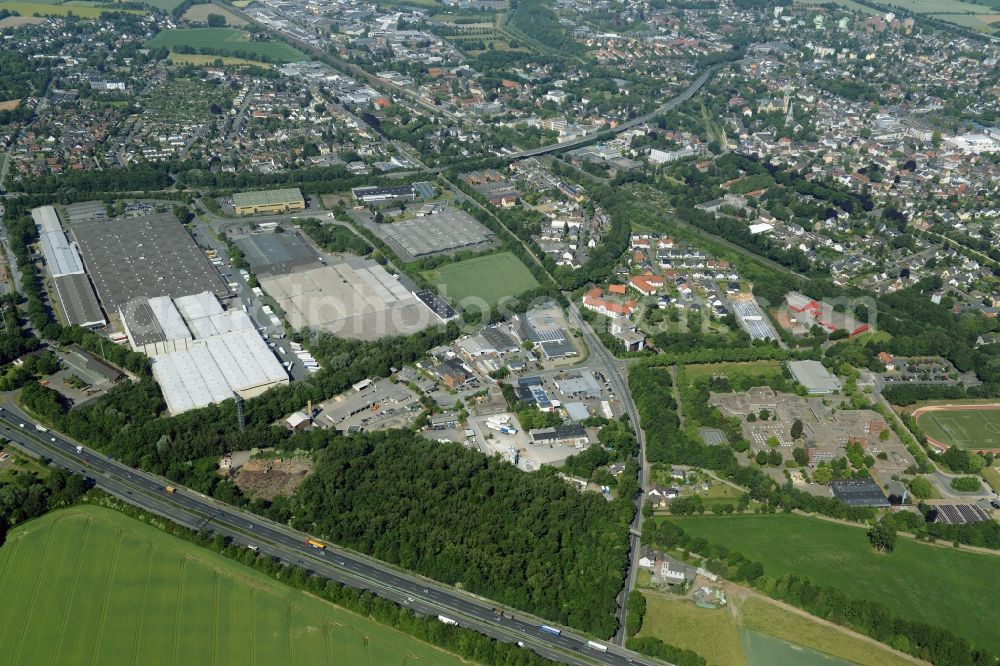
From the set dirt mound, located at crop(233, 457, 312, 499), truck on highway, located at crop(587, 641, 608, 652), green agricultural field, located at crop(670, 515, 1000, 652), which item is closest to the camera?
truck on highway, located at crop(587, 641, 608, 652)

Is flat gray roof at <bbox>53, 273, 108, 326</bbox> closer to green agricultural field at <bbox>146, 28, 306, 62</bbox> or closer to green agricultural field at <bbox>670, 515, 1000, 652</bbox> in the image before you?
green agricultural field at <bbox>670, 515, 1000, 652</bbox>

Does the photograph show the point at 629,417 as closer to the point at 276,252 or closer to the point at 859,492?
the point at 859,492

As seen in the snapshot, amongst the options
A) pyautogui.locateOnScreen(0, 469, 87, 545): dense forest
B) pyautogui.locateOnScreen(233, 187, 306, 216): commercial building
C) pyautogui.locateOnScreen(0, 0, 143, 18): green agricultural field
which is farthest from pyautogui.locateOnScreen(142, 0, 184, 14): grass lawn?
pyautogui.locateOnScreen(0, 469, 87, 545): dense forest

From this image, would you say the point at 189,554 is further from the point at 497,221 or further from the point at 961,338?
the point at 961,338

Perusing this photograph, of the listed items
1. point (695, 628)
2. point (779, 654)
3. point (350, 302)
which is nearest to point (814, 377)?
point (779, 654)

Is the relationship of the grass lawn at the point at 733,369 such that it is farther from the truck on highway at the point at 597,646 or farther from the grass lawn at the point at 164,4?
the grass lawn at the point at 164,4

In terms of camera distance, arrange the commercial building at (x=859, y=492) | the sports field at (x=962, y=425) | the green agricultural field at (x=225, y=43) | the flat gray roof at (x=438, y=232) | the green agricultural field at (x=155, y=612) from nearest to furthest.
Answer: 1. the green agricultural field at (x=155, y=612)
2. the commercial building at (x=859, y=492)
3. the sports field at (x=962, y=425)
4. the flat gray roof at (x=438, y=232)
5. the green agricultural field at (x=225, y=43)

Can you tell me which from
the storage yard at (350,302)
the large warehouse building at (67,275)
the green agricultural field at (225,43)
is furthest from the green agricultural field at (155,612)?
the green agricultural field at (225,43)
